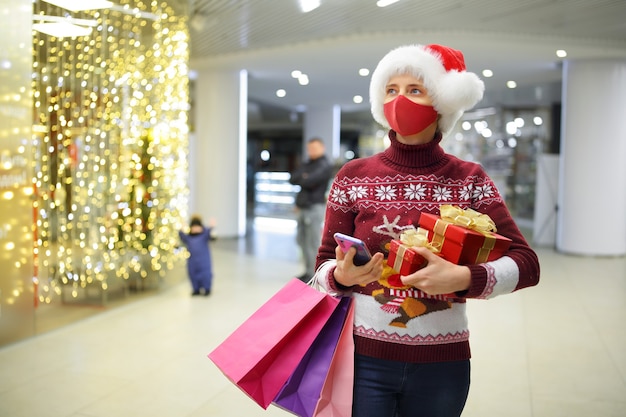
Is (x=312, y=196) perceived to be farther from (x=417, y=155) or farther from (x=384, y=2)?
(x=417, y=155)

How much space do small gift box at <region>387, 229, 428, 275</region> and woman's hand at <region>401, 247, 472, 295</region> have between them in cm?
2

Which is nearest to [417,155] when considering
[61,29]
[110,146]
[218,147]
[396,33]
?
[61,29]

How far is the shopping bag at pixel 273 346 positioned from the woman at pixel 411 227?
0.07 metres

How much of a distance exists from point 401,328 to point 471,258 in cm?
27

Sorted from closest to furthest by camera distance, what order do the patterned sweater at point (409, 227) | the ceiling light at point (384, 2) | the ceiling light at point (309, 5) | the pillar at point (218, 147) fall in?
→ the patterned sweater at point (409, 227) < the ceiling light at point (384, 2) < the ceiling light at point (309, 5) < the pillar at point (218, 147)

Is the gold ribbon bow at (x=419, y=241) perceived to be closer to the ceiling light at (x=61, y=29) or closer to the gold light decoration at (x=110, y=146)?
the gold light decoration at (x=110, y=146)

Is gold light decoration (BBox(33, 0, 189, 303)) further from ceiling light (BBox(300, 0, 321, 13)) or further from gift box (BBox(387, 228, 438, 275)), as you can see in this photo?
gift box (BBox(387, 228, 438, 275))

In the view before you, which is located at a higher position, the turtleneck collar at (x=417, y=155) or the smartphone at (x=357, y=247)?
the turtleneck collar at (x=417, y=155)

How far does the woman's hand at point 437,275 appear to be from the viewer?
124 centimetres

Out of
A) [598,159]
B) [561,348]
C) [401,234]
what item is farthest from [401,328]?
[598,159]

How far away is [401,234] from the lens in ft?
4.41

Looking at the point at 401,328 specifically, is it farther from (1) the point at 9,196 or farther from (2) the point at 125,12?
(2) the point at 125,12

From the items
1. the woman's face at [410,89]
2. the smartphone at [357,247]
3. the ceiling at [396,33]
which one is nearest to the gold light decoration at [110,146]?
the ceiling at [396,33]

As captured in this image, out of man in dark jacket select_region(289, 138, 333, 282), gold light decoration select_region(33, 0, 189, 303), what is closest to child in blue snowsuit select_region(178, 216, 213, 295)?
gold light decoration select_region(33, 0, 189, 303)
